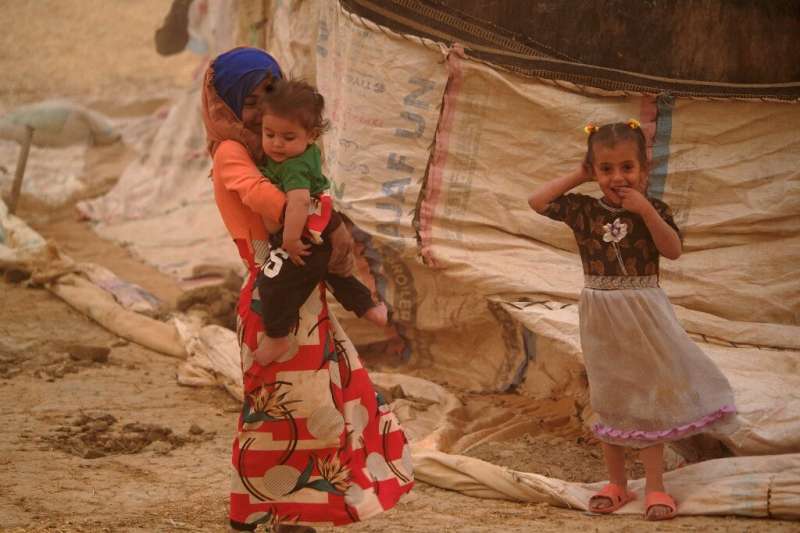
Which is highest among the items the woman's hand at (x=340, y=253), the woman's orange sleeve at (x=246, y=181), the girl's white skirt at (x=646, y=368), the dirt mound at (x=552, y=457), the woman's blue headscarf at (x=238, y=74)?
the woman's blue headscarf at (x=238, y=74)

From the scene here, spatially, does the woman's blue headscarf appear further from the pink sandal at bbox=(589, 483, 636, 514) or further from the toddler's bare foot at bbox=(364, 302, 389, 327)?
the pink sandal at bbox=(589, 483, 636, 514)

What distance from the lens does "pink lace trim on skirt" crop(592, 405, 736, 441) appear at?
9.98 ft

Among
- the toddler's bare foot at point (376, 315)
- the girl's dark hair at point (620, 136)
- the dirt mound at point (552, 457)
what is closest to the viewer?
the toddler's bare foot at point (376, 315)

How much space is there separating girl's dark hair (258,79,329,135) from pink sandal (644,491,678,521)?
4.55 ft

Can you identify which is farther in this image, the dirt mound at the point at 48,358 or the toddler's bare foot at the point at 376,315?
the dirt mound at the point at 48,358

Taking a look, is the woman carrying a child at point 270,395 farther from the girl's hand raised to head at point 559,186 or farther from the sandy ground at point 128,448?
the girl's hand raised to head at point 559,186

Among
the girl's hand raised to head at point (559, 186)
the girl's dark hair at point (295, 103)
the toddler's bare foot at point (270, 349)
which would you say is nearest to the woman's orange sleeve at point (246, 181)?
the girl's dark hair at point (295, 103)

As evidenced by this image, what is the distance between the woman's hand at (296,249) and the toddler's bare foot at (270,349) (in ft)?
0.63

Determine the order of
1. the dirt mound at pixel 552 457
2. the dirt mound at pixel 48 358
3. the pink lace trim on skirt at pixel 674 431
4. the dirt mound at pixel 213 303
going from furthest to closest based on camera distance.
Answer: the dirt mound at pixel 213 303, the dirt mound at pixel 48 358, the dirt mound at pixel 552 457, the pink lace trim on skirt at pixel 674 431

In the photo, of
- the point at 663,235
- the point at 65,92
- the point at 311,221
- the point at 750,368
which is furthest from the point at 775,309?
the point at 65,92

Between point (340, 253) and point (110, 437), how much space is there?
4.82ft

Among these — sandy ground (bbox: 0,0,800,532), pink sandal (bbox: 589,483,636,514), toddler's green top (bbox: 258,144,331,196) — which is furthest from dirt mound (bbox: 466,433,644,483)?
toddler's green top (bbox: 258,144,331,196)

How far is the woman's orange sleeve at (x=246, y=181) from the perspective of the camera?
2.58 meters

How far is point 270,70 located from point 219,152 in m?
0.23
